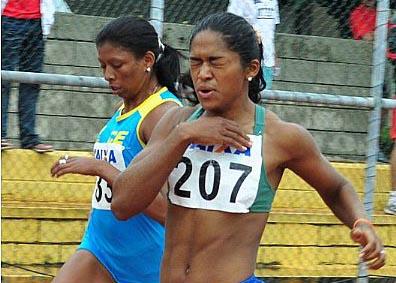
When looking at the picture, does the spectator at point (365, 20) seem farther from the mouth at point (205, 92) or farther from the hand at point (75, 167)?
the mouth at point (205, 92)

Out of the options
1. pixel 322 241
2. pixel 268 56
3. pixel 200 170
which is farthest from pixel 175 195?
pixel 322 241

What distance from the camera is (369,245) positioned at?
11.2 feet

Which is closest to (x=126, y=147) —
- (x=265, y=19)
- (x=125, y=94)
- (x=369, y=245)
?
(x=125, y=94)

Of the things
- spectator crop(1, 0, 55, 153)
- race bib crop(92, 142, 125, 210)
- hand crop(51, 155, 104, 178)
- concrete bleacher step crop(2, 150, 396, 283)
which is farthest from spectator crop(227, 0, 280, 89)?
hand crop(51, 155, 104, 178)

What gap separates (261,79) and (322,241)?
3.49 m

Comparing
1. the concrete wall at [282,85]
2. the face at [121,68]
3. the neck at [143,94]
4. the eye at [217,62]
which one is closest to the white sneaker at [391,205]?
the concrete wall at [282,85]

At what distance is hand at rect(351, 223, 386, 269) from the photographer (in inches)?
134

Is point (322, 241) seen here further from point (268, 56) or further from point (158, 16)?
point (158, 16)

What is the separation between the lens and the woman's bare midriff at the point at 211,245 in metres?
3.56

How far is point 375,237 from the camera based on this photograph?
3.47 m

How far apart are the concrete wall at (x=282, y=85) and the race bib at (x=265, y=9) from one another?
0.94ft

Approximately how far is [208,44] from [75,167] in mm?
833

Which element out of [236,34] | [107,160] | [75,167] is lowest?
[107,160]

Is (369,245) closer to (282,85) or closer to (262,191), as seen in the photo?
(262,191)
